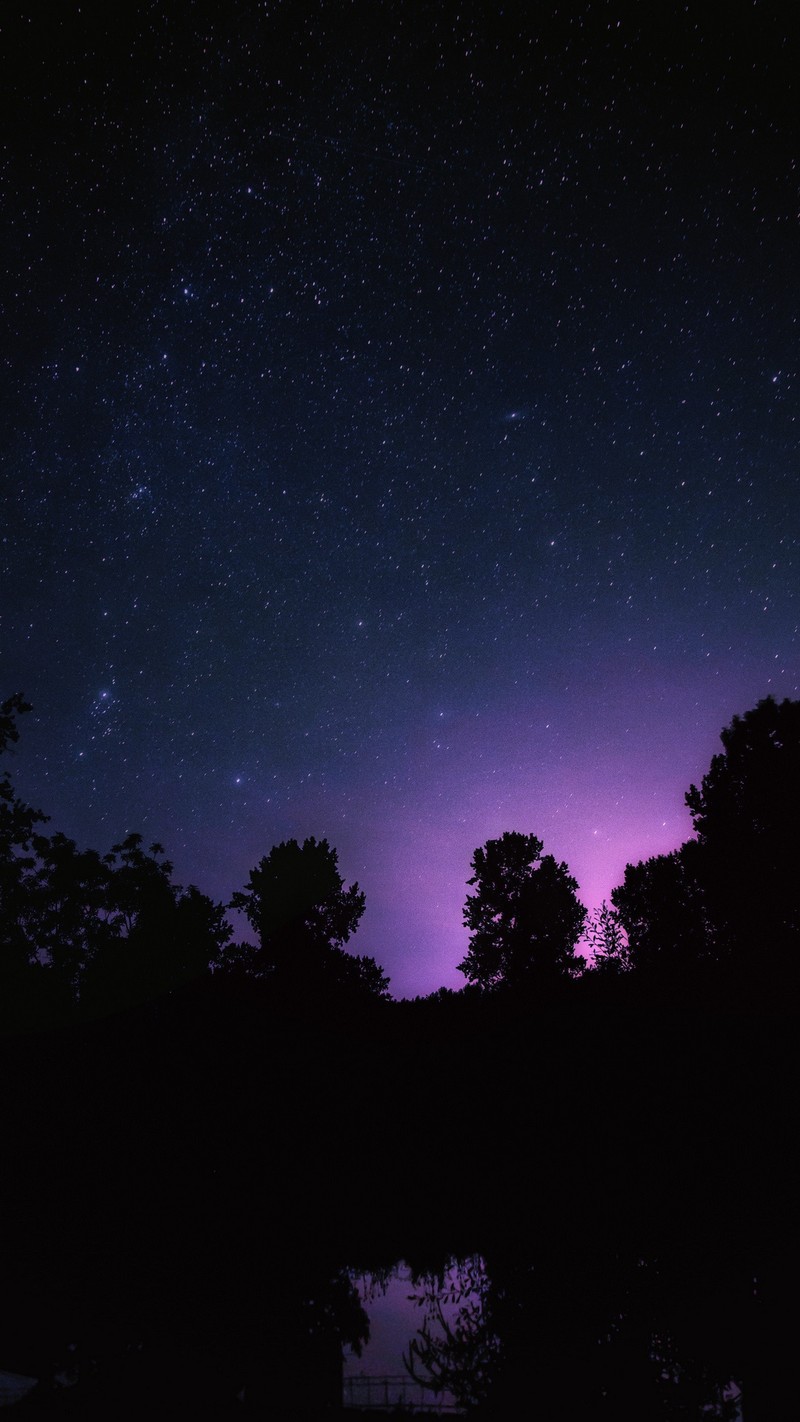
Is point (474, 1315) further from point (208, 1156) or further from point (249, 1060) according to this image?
point (249, 1060)

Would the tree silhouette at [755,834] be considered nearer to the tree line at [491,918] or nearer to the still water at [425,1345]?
the tree line at [491,918]

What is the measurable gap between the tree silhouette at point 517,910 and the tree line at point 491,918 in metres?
0.09

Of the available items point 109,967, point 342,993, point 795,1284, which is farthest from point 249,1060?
point 109,967

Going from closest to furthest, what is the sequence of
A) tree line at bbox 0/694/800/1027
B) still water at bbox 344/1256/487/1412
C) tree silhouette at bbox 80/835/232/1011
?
still water at bbox 344/1256/487/1412 → tree line at bbox 0/694/800/1027 → tree silhouette at bbox 80/835/232/1011

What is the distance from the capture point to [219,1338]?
11.7m

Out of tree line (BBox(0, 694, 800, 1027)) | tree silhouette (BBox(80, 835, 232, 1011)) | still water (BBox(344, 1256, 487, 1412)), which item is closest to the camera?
still water (BBox(344, 1256, 487, 1412))

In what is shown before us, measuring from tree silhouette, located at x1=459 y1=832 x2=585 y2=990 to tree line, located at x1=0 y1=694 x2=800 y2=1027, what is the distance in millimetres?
90

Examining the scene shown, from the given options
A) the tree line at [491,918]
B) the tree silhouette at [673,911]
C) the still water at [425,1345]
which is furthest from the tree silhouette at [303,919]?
the still water at [425,1345]

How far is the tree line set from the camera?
2548 cm

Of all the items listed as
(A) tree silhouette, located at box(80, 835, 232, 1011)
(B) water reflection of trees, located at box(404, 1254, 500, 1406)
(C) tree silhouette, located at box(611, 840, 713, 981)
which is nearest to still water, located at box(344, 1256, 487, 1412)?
(B) water reflection of trees, located at box(404, 1254, 500, 1406)

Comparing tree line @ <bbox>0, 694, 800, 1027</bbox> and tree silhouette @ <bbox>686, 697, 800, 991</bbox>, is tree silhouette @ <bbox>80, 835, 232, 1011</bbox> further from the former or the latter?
tree silhouette @ <bbox>686, 697, 800, 991</bbox>

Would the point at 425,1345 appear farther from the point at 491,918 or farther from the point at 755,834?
the point at 491,918

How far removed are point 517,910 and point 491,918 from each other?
5.68 ft

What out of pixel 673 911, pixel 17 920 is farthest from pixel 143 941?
pixel 673 911
